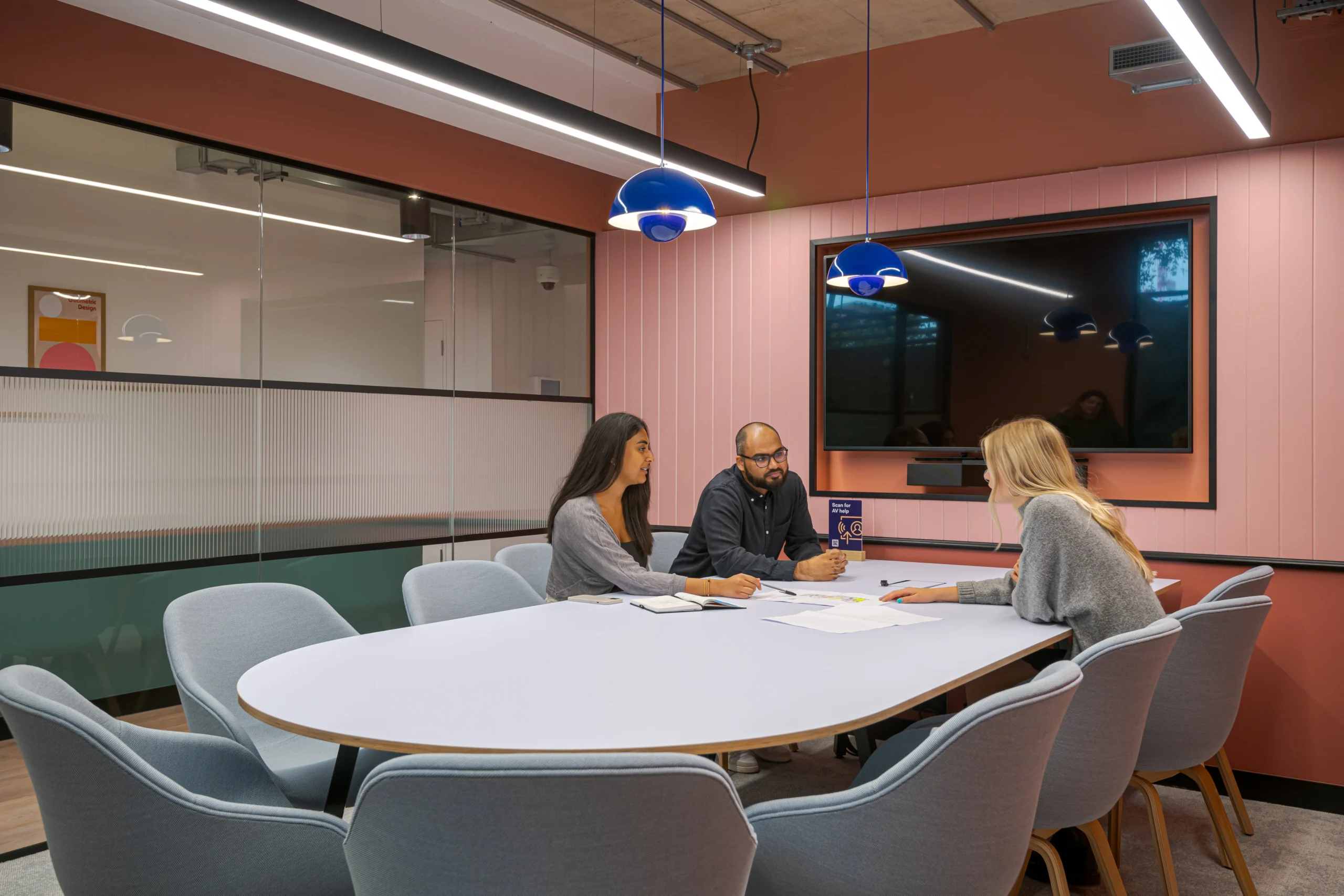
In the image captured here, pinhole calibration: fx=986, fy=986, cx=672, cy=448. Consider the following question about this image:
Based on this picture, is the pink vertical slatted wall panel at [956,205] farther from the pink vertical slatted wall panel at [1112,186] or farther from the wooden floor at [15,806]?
the wooden floor at [15,806]

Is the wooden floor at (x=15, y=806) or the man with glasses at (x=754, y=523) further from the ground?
the man with glasses at (x=754, y=523)

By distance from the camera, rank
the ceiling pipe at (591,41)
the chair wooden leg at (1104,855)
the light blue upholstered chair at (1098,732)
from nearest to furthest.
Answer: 1. the light blue upholstered chair at (1098,732)
2. the chair wooden leg at (1104,855)
3. the ceiling pipe at (591,41)

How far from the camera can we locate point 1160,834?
265cm

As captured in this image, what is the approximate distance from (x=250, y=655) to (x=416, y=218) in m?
2.81

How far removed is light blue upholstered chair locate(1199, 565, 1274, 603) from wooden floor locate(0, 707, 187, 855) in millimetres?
3347

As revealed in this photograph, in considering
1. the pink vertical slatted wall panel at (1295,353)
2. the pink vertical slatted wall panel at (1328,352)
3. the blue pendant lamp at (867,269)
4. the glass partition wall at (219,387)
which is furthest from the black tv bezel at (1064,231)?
the glass partition wall at (219,387)

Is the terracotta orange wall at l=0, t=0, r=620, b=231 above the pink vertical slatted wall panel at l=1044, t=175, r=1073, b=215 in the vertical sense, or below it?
above

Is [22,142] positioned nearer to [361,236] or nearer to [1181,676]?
[361,236]

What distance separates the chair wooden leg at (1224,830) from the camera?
284 cm

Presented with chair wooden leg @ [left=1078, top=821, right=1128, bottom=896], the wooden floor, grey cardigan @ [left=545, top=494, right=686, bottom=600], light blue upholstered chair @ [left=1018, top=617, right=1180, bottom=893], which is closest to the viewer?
light blue upholstered chair @ [left=1018, top=617, right=1180, bottom=893]

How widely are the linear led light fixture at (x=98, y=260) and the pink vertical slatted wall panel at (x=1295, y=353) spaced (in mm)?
4373

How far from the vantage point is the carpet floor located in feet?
9.95

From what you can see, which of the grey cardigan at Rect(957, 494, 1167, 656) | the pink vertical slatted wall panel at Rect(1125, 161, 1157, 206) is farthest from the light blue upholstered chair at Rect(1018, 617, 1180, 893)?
the pink vertical slatted wall panel at Rect(1125, 161, 1157, 206)

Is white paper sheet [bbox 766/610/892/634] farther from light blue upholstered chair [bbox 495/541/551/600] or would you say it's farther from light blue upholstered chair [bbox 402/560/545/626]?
light blue upholstered chair [bbox 495/541/551/600]
